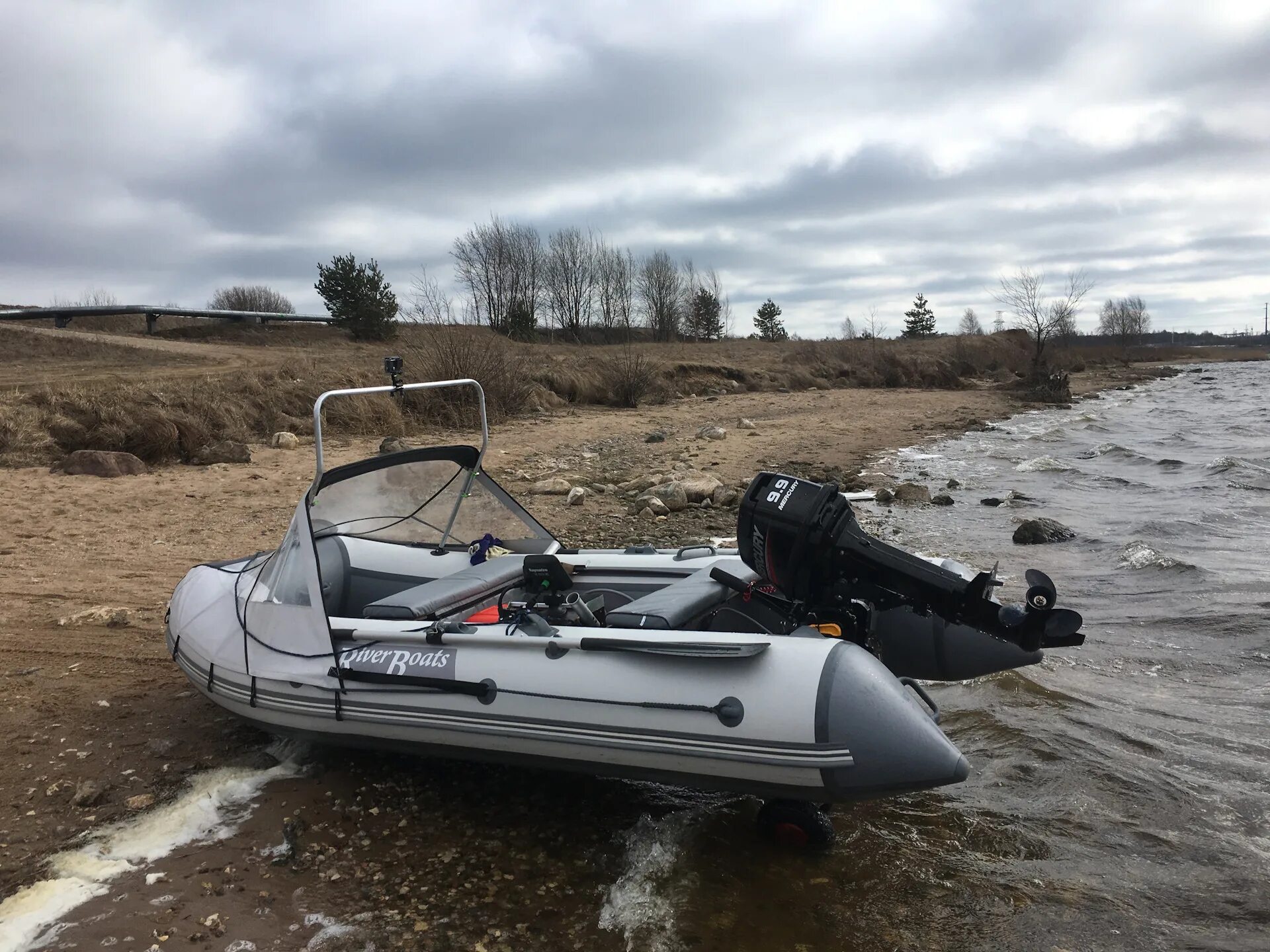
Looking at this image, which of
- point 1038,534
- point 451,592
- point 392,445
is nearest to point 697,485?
point 1038,534

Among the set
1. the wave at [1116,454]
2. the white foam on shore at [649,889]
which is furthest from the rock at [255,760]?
the wave at [1116,454]

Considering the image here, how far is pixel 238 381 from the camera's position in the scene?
44.8ft

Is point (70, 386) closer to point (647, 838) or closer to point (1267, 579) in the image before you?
point (647, 838)

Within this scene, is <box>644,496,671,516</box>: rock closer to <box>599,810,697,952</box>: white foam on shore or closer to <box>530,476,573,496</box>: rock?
<box>530,476,573,496</box>: rock

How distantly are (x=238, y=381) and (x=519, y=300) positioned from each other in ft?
78.4

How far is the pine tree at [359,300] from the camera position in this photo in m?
28.4

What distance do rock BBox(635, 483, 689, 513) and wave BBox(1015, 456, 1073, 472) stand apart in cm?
619

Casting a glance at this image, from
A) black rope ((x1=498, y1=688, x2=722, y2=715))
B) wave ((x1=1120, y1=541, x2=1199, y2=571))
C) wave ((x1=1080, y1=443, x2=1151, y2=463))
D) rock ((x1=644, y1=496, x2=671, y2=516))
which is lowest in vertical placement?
wave ((x1=1120, y1=541, x2=1199, y2=571))

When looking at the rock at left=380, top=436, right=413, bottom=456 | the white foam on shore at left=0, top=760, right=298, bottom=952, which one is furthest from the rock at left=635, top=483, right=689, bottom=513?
the white foam on shore at left=0, top=760, right=298, bottom=952

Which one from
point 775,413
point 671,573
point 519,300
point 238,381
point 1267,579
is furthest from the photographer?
point 519,300

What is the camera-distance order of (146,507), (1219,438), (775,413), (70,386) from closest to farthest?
(146,507), (70,386), (1219,438), (775,413)

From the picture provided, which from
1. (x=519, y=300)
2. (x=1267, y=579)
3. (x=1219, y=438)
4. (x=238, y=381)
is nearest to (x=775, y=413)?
(x=1219, y=438)

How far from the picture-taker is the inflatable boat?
3.00 metres

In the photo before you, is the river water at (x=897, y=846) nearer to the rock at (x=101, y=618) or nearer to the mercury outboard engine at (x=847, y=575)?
the mercury outboard engine at (x=847, y=575)
